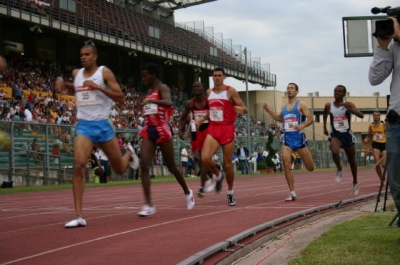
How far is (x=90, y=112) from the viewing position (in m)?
8.94

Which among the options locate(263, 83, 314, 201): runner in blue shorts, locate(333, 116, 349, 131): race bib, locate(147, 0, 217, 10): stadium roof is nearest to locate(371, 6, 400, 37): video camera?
locate(263, 83, 314, 201): runner in blue shorts

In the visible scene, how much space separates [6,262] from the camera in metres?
6.03

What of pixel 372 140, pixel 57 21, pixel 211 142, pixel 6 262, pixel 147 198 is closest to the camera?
pixel 6 262

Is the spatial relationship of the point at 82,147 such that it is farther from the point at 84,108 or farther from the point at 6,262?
the point at 6,262

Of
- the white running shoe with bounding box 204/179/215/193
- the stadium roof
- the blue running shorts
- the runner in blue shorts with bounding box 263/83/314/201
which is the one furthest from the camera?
the stadium roof

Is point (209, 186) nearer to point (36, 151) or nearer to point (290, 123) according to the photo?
point (290, 123)

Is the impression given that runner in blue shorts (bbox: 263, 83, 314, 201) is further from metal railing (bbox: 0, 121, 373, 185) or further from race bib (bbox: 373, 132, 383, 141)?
metal railing (bbox: 0, 121, 373, 185)

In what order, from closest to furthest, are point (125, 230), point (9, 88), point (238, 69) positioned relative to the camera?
point (125, 230) → point (9, 88) → point (238, 69)

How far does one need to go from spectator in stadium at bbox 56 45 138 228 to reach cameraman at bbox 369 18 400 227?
12.8 feet

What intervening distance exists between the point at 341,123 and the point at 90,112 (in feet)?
24.6

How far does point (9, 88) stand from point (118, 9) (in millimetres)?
22226

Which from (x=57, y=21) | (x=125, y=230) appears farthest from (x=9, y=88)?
(x=125, y=230)

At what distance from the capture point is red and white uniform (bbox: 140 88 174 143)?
1032 cm

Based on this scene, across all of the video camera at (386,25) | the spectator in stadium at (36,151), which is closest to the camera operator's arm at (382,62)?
the video camera at (386,25)
